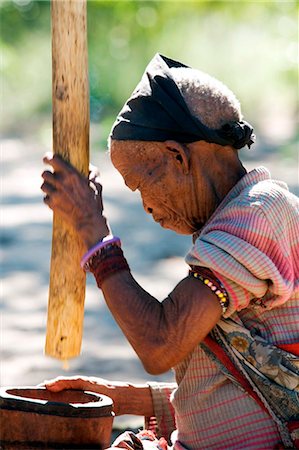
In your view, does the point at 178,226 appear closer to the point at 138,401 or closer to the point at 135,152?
the point at 135,152

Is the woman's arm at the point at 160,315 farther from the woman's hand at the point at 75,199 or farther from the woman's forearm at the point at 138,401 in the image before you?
the woman's forearm at the point at 138,401

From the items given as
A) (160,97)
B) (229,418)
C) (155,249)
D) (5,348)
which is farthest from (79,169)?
(155,249)

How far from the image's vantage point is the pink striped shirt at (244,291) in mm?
2768

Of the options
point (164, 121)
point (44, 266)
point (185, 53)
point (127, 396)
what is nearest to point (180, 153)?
point (164, 121)

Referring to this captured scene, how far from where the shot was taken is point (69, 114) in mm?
3111

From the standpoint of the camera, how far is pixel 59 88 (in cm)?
311

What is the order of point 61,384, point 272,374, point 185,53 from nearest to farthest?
point 272,374
point 61,384
point 185,53

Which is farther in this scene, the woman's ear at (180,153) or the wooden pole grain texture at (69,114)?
the wooden pole grain texture at (69,114)

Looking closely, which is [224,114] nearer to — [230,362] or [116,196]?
[230,362]

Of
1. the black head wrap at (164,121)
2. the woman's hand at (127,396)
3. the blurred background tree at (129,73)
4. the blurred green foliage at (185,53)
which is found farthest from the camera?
the blurred green foliage at (185,53)

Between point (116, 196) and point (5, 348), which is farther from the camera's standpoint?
point (116, 196)

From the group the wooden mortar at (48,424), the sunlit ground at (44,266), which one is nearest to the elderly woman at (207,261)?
the wooden mortar at (48,424)

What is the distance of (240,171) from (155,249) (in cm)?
531

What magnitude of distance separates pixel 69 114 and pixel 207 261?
670 millimetres
